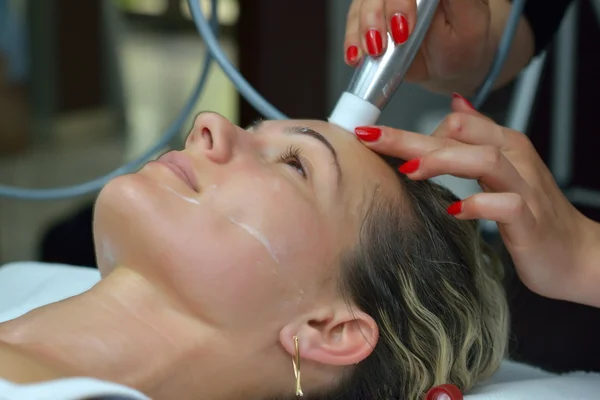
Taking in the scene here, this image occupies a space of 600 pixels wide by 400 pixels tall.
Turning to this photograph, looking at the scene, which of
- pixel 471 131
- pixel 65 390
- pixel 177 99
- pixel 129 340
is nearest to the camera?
pixel 65 390

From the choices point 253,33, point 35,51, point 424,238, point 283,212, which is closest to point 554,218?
point 424,238

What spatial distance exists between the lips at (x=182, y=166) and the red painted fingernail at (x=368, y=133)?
21cm

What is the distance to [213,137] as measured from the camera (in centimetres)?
92

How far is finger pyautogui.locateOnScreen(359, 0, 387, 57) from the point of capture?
0.97m

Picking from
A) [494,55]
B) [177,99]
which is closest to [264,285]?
[494,55]

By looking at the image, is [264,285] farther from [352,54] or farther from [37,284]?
[37,284]

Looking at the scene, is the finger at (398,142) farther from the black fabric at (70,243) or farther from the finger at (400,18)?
the black fabric at (70,243)

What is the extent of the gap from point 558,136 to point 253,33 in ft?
3.24

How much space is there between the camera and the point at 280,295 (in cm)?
87

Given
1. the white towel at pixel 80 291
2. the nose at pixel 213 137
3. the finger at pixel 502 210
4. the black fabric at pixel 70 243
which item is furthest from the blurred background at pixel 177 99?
the nose at pixel 213 137

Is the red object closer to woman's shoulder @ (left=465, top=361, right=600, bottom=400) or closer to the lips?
woman's shoulder @ (left=465, top=361, right=600, bottom=400)

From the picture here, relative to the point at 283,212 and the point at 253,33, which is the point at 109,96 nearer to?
the point at 253,33

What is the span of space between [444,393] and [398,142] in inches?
11.8

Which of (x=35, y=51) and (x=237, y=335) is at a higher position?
(x=237, y=335)
